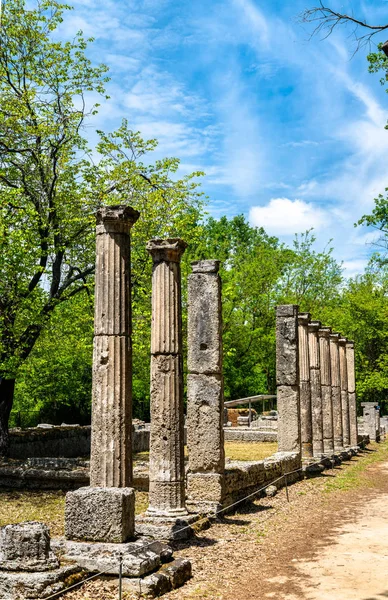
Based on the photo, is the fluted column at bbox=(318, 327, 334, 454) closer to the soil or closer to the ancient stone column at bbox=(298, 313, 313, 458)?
the ancient stone column at bbox=(298, 313, 313, 458)

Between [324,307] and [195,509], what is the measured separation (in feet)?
108

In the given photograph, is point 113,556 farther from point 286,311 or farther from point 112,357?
point 286,311

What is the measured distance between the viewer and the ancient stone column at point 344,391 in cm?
2419

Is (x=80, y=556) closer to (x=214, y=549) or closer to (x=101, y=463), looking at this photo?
(x=101, y=463)

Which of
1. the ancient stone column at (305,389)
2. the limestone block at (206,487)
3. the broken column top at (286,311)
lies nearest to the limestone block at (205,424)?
the limestone block at (206,487)

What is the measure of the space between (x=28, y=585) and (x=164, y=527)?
3.18 metres

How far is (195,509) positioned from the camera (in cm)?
1052

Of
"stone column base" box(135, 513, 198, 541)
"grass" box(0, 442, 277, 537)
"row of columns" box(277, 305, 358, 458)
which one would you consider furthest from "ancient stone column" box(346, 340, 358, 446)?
"stone column base" box(135, 513, 198, 541)

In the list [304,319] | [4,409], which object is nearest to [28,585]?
[4,409]

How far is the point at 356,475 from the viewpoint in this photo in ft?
57.1

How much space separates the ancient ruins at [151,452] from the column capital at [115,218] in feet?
0.05

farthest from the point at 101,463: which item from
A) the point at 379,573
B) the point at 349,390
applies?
the point at 349,390

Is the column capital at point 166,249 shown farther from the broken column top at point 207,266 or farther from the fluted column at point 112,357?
the broken column top at point 207,266

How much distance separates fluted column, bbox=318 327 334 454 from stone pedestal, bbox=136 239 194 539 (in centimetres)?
1186
